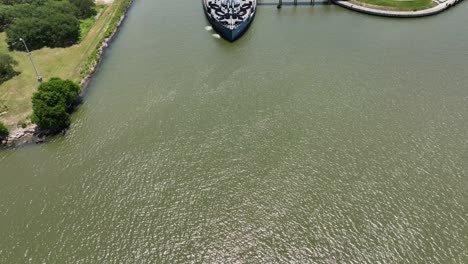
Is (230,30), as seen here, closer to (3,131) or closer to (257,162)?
(257,162)

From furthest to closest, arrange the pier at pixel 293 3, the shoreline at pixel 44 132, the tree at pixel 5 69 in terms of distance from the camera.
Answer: the pier at pixel 293 3
the tree at pixel 5 69
the shoreline at pixel 44 132

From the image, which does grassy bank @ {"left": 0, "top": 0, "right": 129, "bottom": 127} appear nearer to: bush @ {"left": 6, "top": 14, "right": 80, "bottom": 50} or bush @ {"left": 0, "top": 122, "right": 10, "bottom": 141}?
bush @ {"left": 6, "top": 14, "right": 80, "bottom": 50}

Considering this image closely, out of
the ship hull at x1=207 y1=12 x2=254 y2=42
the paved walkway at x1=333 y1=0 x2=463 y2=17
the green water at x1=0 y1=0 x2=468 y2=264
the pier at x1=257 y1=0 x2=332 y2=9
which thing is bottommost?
the green water at x1=0 y1=0 x2=468 y2=264

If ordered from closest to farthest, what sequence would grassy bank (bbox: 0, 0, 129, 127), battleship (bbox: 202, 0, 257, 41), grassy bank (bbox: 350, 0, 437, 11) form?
grassy bank (bbox: 0, 0, 129, 127) < battleship (bbox: 202, 0, 257, 41) < grassy bank (bbox: 350, 0, 437, 11)

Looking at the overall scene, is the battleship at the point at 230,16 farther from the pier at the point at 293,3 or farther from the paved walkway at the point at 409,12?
the paved walkway at the point at 409,12

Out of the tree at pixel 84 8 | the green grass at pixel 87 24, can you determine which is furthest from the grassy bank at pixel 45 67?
the tree at pixel 84 8

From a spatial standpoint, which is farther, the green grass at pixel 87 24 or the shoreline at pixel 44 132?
the green grass at pixel 87 24

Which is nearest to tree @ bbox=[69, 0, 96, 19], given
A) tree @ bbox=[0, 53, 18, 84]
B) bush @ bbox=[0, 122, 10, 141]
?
tree @ bbox=[0, 53, 18, 84]
